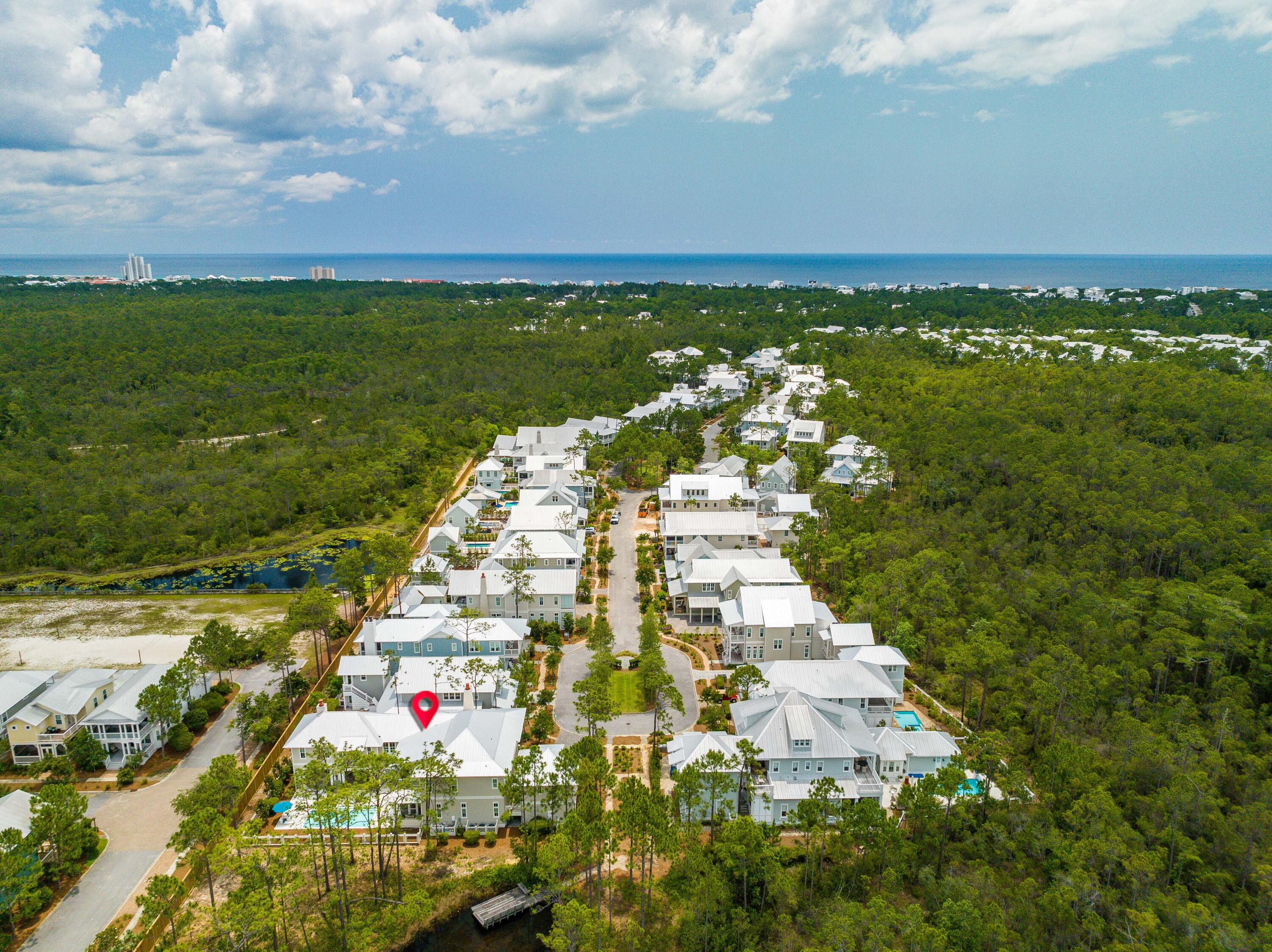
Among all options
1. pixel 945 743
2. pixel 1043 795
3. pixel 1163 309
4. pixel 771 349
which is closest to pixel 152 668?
pixel 945 743

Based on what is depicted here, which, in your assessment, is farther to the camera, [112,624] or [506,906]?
[112,624]

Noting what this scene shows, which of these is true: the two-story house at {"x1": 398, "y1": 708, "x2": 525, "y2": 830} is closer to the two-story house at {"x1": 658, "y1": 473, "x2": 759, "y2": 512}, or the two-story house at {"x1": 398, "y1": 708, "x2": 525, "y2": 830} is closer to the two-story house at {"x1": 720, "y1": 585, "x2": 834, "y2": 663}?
the two-story house at {"x1": 720, "y1": 585, "x2": 834, "y2": 663}

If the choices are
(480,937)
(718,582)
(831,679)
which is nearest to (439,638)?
(718,582)

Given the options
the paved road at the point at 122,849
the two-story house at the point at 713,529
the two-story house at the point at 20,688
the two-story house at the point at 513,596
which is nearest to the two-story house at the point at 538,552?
the two-story house at the point at 513,596

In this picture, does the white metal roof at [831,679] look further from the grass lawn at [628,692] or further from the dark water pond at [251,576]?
the dark water pond at [251,576]

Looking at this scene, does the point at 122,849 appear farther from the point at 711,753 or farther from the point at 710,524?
the point at 710,524

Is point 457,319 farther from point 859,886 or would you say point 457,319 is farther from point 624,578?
point 859,886
